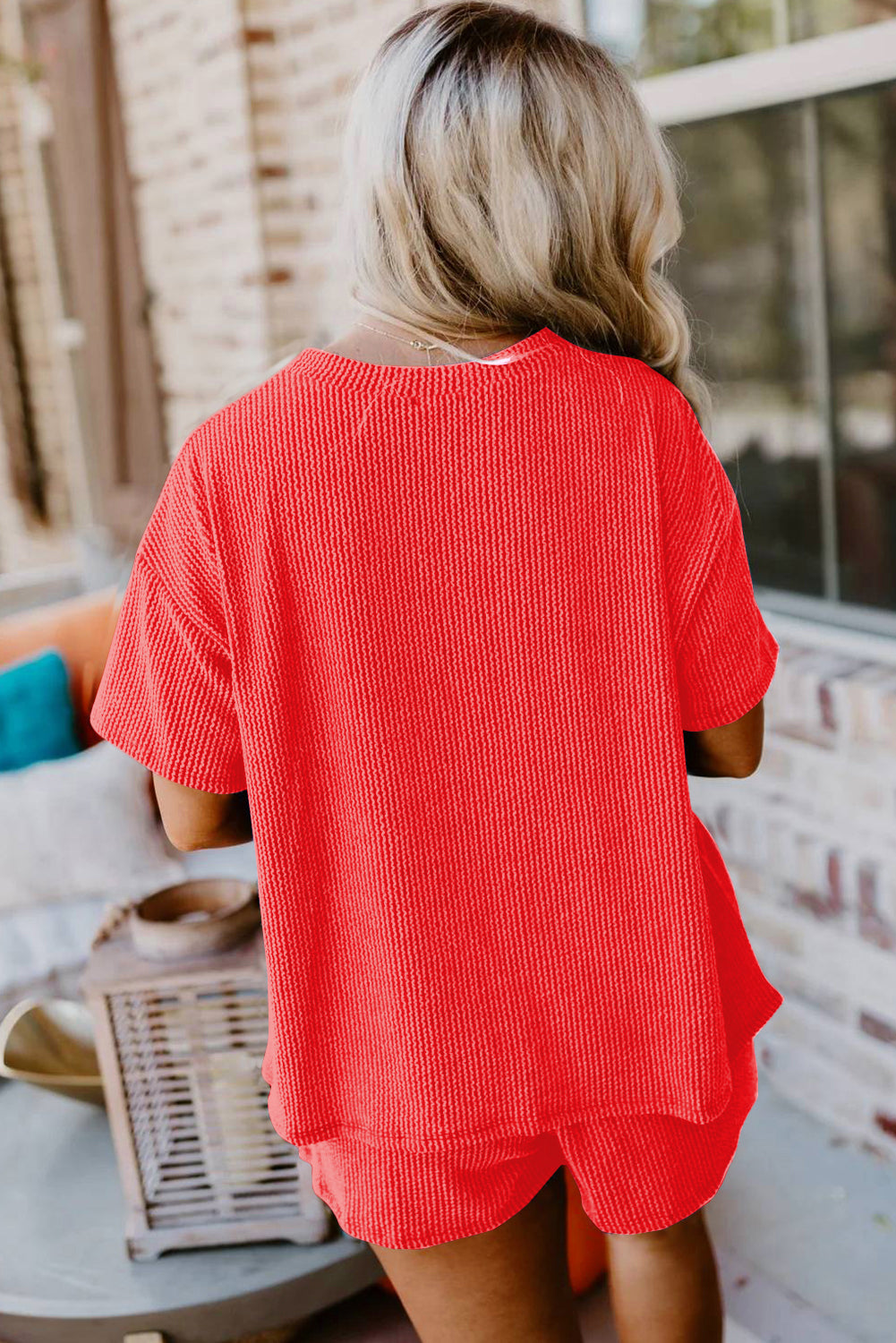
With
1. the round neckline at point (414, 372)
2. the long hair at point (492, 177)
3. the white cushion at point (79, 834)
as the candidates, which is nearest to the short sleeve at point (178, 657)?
the round neckline at point (414, 372)

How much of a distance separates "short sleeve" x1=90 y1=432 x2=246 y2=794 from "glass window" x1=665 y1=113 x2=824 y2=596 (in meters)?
1.41

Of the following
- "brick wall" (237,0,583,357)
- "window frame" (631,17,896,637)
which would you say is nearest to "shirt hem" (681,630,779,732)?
"window frame" (631,17,896,637)

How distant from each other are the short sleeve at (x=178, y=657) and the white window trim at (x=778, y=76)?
118cm

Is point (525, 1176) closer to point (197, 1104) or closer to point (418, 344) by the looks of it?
point (197, 1104)

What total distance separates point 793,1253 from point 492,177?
164 centimetres

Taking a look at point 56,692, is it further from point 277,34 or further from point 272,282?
point 277,34

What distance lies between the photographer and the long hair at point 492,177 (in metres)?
0.95

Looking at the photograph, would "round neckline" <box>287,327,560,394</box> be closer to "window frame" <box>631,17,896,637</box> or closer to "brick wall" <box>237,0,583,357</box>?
"window frame" <box>631,17,896,637</box>

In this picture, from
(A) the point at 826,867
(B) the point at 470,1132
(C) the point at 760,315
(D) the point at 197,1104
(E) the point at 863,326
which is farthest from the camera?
(C) the point at 760,315

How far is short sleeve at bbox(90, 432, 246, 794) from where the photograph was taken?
38.0 inches

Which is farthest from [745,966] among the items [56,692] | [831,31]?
[56,692]

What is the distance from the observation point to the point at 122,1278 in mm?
1573

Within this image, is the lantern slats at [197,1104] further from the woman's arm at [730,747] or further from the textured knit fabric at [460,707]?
the woman's arm at [730,747]

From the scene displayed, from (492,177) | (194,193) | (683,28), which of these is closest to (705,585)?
(492,177)
